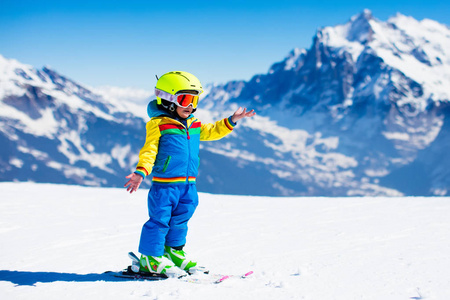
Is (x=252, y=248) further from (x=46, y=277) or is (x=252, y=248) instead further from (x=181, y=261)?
(x=46, y=277)

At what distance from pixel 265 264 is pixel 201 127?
187 cm

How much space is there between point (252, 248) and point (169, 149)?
82.3 inches

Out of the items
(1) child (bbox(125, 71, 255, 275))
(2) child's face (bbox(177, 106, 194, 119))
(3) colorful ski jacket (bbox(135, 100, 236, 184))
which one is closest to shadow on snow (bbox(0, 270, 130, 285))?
(1) child (bbox(125, 71, 255, 275))

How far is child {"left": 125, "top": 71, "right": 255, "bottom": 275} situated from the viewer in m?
4.14

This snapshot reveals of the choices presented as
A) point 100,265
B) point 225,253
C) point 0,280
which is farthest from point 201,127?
point 0,280

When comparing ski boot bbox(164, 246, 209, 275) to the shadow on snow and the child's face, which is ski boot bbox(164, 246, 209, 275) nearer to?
the shadow on snow

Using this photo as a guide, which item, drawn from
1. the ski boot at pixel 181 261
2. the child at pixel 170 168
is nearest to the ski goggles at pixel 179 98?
the child at pixel 170 168

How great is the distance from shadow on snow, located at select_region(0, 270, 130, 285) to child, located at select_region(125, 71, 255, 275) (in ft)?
1.46

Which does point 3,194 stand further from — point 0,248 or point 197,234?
point 197,234

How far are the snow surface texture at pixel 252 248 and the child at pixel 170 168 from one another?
439 millimetres

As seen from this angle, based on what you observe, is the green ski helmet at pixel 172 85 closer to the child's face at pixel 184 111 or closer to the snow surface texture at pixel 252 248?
the child's face at pixel 184 111

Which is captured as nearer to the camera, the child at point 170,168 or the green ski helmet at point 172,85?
the child at point 170,168

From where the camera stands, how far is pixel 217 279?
12.6 feet

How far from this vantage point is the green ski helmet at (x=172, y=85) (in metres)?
4.33
